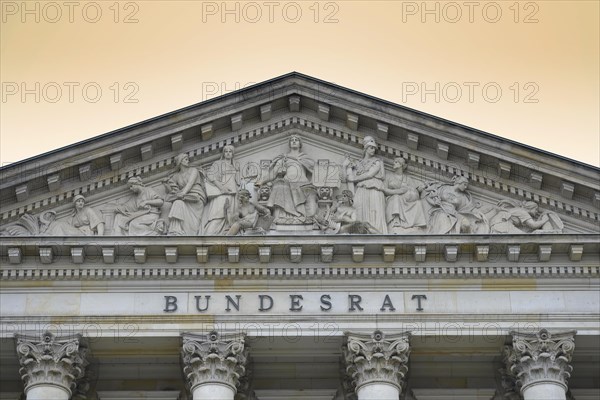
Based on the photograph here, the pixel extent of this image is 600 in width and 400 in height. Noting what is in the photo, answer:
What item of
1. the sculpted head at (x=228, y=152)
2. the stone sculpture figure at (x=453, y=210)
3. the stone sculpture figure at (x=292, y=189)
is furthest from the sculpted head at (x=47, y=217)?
the stone sculpture figure at (x=453, y=210)

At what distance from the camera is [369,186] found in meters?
33.8

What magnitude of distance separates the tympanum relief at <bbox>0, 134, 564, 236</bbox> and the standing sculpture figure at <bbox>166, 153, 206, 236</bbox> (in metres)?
0.02

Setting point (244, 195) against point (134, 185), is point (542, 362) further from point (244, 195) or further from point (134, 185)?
point (134, 185)

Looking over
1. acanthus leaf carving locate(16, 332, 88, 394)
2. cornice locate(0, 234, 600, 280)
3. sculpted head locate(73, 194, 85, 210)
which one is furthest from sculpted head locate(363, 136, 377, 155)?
acanthus leaf carving locate(16, 332, 88, 394)

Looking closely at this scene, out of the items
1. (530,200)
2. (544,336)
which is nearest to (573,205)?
(530,200)

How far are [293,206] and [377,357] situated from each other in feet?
13.8

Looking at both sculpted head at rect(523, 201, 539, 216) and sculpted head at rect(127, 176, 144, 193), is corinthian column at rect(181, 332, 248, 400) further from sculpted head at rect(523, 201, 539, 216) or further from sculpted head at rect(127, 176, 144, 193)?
sculpted head at rect(523, 201, 539, 216)

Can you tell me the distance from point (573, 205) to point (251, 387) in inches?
336

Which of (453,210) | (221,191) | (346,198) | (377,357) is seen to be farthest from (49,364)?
(453,210)

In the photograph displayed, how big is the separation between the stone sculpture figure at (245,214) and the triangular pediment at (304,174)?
77mm

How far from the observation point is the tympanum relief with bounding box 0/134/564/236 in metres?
33.1

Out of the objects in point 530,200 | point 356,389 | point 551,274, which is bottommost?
point 356,389

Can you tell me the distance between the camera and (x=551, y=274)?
1284 inches

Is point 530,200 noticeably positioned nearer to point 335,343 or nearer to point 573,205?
point 573,205
